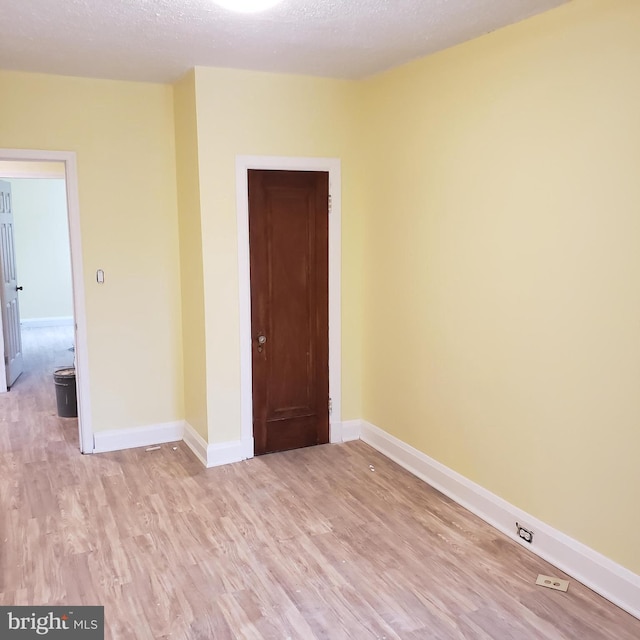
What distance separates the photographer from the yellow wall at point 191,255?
4.05 meters

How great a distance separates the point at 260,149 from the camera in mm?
4094

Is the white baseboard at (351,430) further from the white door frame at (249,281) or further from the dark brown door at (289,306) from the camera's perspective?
the dark brown door at (289,306)

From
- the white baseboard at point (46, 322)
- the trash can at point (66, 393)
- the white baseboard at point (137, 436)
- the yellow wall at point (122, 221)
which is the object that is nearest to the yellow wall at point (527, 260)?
the yellow wall at point (122, 221)

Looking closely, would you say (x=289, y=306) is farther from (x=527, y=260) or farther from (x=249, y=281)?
(x=527, y=260)

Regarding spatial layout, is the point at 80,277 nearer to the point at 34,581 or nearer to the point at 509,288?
the point at 34,581

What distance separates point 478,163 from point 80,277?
109 inches

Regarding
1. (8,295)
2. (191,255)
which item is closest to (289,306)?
(191,255)

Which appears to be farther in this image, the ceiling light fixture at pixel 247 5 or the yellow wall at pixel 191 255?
the yellow wall at pixel 191 255

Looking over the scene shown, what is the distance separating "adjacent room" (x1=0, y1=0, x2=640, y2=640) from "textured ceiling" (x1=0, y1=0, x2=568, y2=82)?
0.02 m

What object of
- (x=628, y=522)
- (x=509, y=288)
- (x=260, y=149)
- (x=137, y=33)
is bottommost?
(x=628, y=522)

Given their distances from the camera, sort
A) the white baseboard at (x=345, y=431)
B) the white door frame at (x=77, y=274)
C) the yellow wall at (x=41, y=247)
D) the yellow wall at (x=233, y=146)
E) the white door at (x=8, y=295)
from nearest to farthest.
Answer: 1. the yellow wall at (x=233, y=146)
2. the white door frame at (x=77, y=274)
3. the white baseboard at (x=345, y=431)
4. the white door at (x=8, y=295)
5. the yellow wall at (x=41, y=247)

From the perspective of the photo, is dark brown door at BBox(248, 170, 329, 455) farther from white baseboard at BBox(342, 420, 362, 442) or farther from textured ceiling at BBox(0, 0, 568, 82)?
textured ceiling at BBox(0, 0, 568, 82)

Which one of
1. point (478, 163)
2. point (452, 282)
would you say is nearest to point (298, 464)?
point (452, 282)

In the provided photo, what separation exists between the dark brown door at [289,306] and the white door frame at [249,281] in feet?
0.14
